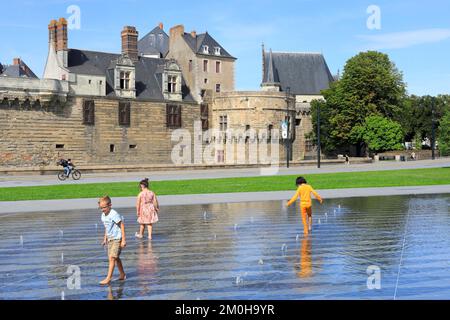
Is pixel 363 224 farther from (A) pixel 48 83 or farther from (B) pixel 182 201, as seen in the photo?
(A) pixel 48 83

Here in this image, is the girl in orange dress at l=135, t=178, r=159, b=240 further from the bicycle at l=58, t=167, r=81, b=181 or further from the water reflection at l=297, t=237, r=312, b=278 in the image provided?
the bicycle at l=58, t=167, r=81, b=181

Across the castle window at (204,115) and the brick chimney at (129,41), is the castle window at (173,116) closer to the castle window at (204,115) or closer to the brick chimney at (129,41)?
the castle window at (204,115)

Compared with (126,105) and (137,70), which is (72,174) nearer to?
(126,105)

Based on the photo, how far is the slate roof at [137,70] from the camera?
2344 inches

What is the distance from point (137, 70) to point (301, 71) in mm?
30553

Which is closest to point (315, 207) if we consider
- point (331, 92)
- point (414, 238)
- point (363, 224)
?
point (363, 224)

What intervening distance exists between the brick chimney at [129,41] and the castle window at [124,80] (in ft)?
11.3

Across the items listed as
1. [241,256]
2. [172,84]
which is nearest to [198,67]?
[172,84]

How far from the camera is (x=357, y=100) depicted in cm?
7356

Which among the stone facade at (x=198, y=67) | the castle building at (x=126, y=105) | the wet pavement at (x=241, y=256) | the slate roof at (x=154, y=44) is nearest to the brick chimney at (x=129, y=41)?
the castle building at (x=126, y=105)

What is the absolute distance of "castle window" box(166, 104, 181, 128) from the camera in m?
64.1
